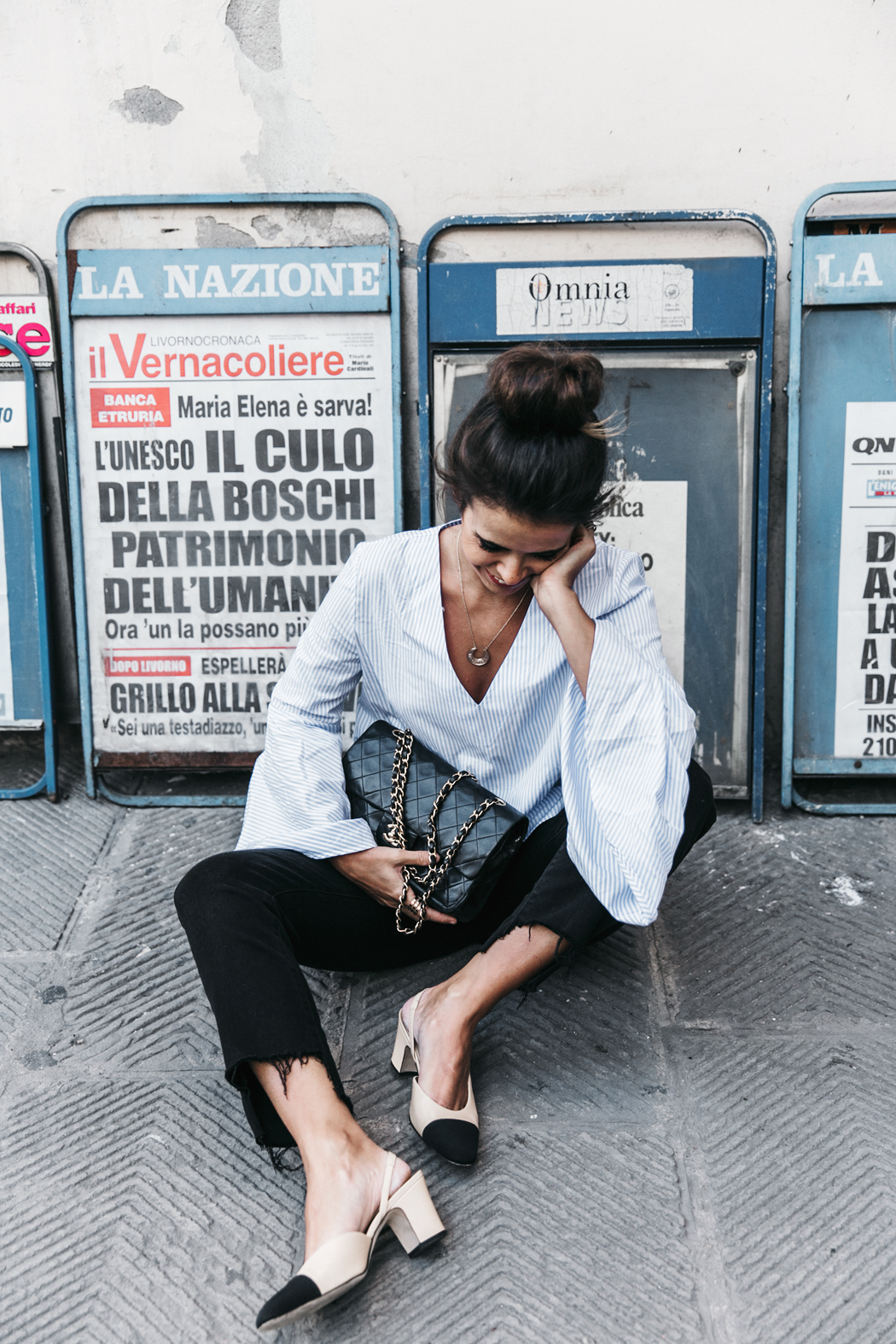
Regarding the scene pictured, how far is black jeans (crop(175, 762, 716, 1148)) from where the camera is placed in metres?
1.69

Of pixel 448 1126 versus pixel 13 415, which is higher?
pixel 13 415

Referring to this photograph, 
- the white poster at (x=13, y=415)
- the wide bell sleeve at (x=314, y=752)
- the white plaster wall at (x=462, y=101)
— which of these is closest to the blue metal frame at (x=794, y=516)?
the white plaster wall at (x=462, y=101)

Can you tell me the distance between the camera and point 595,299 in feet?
9.23

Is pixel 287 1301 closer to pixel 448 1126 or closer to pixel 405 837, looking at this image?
pixel 448 1126

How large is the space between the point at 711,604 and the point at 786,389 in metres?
0.62

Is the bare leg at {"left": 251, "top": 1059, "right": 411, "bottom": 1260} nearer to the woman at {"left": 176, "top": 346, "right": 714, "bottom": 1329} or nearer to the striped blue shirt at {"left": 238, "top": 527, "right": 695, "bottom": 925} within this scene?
the woman at {"left": 176, "top": 346, "right": 714, "bottom": 1329}

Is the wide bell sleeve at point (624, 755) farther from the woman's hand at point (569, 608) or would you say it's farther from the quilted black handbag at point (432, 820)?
the quilted black handbag at point (432, 820)

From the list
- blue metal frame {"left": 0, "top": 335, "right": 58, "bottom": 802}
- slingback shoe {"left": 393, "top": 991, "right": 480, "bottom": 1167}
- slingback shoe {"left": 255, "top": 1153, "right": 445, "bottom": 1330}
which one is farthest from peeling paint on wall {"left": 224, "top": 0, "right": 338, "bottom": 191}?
slingback shoe {"left": 255, "top": 1153, "right": 445, "bottom": 1330}

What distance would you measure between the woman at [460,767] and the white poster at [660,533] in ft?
A: 2.92

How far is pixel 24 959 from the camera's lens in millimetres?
2441

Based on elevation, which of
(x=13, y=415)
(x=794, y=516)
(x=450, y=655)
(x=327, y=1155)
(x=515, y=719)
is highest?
(x=13, y=415)

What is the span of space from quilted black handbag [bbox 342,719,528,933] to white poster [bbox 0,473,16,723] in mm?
1521

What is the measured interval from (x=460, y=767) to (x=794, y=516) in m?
1.35

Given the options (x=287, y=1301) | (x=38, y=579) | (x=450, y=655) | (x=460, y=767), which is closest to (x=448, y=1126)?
(x=287, y=1301)
